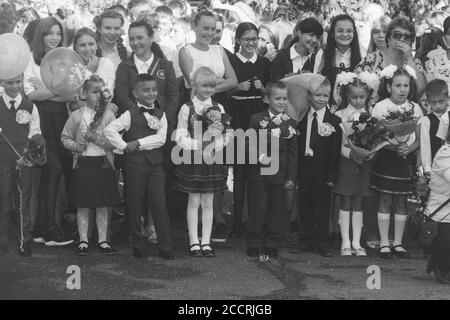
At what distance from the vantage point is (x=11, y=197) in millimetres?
8734

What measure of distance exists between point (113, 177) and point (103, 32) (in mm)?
1351

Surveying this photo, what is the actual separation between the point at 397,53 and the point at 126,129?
2.64 meters

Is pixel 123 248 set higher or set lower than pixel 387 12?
lower

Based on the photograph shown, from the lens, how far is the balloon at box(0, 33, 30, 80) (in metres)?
8.30

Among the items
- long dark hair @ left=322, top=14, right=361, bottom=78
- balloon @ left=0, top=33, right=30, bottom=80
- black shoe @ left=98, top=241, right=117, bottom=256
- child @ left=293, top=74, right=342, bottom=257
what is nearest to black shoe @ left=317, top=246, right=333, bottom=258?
child @ left=293, top=74, right=342, bottom=257

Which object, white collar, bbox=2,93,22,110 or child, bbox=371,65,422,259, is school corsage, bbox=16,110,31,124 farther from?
child, bbox=371,65,422,259

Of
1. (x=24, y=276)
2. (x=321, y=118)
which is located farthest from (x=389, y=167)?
(x=24, y=276)

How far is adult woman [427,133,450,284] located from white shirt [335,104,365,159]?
1068 millimetres

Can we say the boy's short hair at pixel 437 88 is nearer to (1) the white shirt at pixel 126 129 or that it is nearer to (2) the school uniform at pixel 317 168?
(2) the school uniform at pixel 317 168

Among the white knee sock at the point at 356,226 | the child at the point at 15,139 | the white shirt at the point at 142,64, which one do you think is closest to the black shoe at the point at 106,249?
the child at the point at 15,139

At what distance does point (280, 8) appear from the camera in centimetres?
1267

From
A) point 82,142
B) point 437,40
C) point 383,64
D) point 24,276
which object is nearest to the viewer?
point 24,276

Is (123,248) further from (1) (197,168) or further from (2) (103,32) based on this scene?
(2) (103,32)

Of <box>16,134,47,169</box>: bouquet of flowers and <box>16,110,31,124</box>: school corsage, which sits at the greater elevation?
<box>16,110,31,124</box>: school corsage
